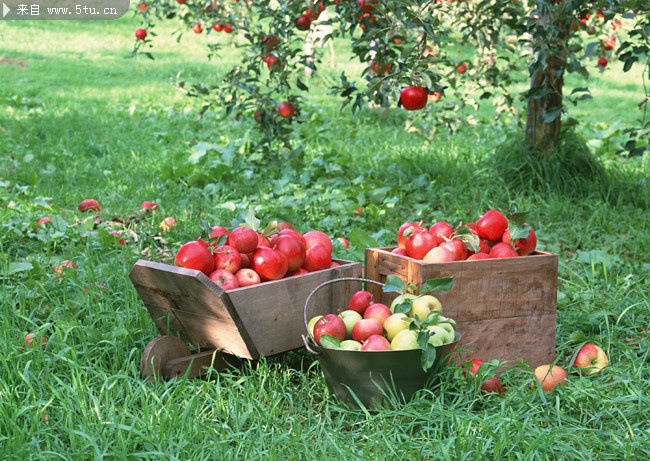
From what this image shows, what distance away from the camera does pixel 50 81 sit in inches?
452

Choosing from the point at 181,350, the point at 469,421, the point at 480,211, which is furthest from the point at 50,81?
the point at 469,421

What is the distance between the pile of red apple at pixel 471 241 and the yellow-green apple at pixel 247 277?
58 centimetres

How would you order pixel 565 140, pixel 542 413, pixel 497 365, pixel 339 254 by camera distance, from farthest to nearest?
1. pixel 565 140
2. pixel 339 254
3. pixel 497 365
4. pixel 542 413

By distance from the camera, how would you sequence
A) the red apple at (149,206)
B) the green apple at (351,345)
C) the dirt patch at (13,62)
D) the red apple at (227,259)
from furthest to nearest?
the dirt patch at (13,62) → the red apple at (149,206) → the red apple at (227,259) → the green apple at (351,345)

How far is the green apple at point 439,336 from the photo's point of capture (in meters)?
2.16

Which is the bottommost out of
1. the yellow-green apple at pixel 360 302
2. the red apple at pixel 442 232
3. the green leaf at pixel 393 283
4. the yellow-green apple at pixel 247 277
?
the yellow-green apple at pixel 360 302

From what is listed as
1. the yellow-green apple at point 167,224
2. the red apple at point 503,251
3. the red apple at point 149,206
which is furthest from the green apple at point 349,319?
the red apple at point 149,206

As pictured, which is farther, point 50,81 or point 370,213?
point 50,81

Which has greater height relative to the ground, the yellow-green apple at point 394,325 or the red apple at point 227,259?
the red apple at point 227,259

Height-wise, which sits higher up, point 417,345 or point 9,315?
point 417,345

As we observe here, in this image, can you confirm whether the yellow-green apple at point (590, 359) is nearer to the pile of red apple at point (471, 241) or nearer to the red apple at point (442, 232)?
the pile of red apple at point (471, 241)

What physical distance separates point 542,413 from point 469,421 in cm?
31

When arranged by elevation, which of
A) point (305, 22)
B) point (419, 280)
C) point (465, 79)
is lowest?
point (419, 280)

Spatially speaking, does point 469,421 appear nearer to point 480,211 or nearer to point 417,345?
point 417,345
